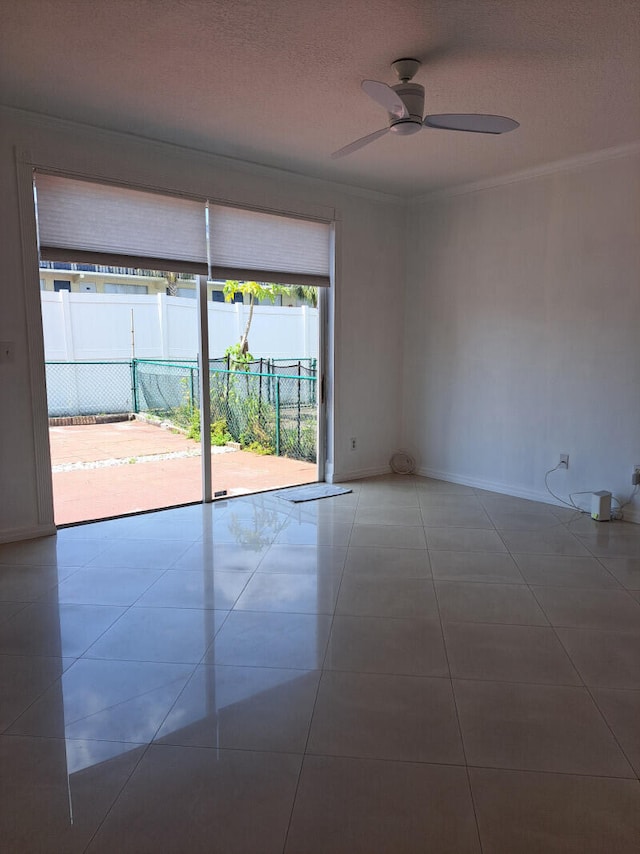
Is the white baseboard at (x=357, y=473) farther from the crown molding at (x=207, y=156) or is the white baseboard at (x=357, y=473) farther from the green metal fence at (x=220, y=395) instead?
the crown molding at (x=207, y=156)

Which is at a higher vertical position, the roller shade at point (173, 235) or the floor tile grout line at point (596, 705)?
the roller shade at point (173, 235)

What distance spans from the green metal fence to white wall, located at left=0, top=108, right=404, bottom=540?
68cm

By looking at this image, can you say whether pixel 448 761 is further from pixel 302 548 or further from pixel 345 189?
pixel 345 189

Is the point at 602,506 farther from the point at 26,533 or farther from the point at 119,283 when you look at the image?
the point at 119,283

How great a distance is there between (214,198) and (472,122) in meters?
2.21

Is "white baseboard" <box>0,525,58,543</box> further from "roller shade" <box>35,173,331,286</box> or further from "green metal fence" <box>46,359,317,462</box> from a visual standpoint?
"green metal fence" <box>46,359,317,462</box>

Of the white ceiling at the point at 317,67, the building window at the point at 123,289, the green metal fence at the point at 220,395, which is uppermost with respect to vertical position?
the white ceiling at the point at 317,67

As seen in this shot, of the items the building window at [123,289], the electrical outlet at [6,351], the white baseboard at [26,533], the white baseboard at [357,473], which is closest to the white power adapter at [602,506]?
the white baseboard at [357,473]

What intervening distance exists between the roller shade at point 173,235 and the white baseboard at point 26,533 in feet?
5.82

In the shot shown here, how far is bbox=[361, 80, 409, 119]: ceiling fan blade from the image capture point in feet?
8.03

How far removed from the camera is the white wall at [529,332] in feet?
13.7

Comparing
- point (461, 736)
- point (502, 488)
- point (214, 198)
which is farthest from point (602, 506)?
point (214, 198)

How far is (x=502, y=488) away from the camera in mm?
5023

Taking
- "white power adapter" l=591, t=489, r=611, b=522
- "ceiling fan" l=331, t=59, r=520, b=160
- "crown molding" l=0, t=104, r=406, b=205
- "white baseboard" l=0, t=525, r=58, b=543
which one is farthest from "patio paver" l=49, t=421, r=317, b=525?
"ceiling fan" l=331, t=59, r=520, b=160
